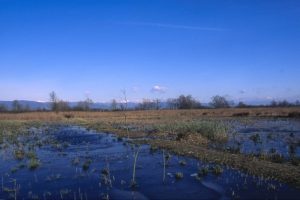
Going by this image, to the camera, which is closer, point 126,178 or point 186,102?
point 126,178

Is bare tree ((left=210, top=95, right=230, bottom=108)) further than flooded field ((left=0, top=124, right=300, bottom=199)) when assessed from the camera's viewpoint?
Yes

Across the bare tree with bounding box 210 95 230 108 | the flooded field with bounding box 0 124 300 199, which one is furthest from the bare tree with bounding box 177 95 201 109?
the flooded field with bounding box 0 124 300 199

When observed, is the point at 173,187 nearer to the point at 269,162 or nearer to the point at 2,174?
the point at 269,162

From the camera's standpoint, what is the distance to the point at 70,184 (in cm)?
1529

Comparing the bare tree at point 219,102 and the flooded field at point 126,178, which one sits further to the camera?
the bare tree at point 219,102

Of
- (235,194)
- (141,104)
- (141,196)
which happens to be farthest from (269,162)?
(141,104)

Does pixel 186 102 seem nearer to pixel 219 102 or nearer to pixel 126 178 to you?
pixel 219 102

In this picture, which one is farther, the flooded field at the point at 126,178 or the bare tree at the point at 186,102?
the bare tree at the point at 186,102

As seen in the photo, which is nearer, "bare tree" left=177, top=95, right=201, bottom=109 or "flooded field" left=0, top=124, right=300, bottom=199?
"flooded field" left=0, top=124, right=300, bottom=199

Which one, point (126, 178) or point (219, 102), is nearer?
point (126, 178)

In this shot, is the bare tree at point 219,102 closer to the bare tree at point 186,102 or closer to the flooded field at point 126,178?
the bare tree at point 186,102

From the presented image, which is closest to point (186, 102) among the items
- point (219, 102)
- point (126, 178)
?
point (219, 102)

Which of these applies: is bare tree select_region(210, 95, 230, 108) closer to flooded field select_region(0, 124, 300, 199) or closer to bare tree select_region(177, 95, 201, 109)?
bare tree select_region(177, 95, 201, 109)

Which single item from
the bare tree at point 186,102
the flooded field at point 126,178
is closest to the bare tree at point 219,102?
the bare tree at point 186,102
